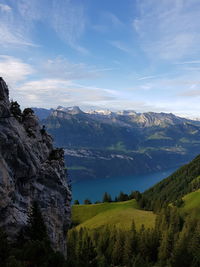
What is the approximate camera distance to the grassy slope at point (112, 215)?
407ft

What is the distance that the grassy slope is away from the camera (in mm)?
124062

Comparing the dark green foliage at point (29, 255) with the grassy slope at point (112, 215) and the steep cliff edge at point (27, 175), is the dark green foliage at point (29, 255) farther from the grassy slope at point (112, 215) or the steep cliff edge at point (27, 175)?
Answer: the grassy slope at point (112, 215)

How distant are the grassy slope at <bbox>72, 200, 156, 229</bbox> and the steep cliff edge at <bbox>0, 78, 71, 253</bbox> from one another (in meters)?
76.1

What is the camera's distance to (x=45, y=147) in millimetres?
51531

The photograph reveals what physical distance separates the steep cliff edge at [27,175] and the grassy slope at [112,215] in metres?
76.1

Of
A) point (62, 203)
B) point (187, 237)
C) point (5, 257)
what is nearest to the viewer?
point (5, 257)

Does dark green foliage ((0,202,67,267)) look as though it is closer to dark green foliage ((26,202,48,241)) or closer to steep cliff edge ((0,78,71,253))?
dark green foliage ((26,202,48,241))

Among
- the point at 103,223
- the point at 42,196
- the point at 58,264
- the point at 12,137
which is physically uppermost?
the point at 12,137

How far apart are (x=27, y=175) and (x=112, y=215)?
102558 millimetres

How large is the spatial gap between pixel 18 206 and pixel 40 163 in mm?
9979

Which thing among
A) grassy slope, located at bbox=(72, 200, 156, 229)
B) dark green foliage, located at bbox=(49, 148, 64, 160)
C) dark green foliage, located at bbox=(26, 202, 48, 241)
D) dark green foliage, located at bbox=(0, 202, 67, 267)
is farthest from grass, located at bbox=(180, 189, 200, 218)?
dark green foliage, located at bbox=(0, 202, 67, 267)

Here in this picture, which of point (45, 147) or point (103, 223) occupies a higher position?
point (45, 147)

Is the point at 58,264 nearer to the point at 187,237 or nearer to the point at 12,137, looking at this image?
the point at 12,137

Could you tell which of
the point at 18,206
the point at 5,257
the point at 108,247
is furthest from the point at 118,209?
the point at 5,257
